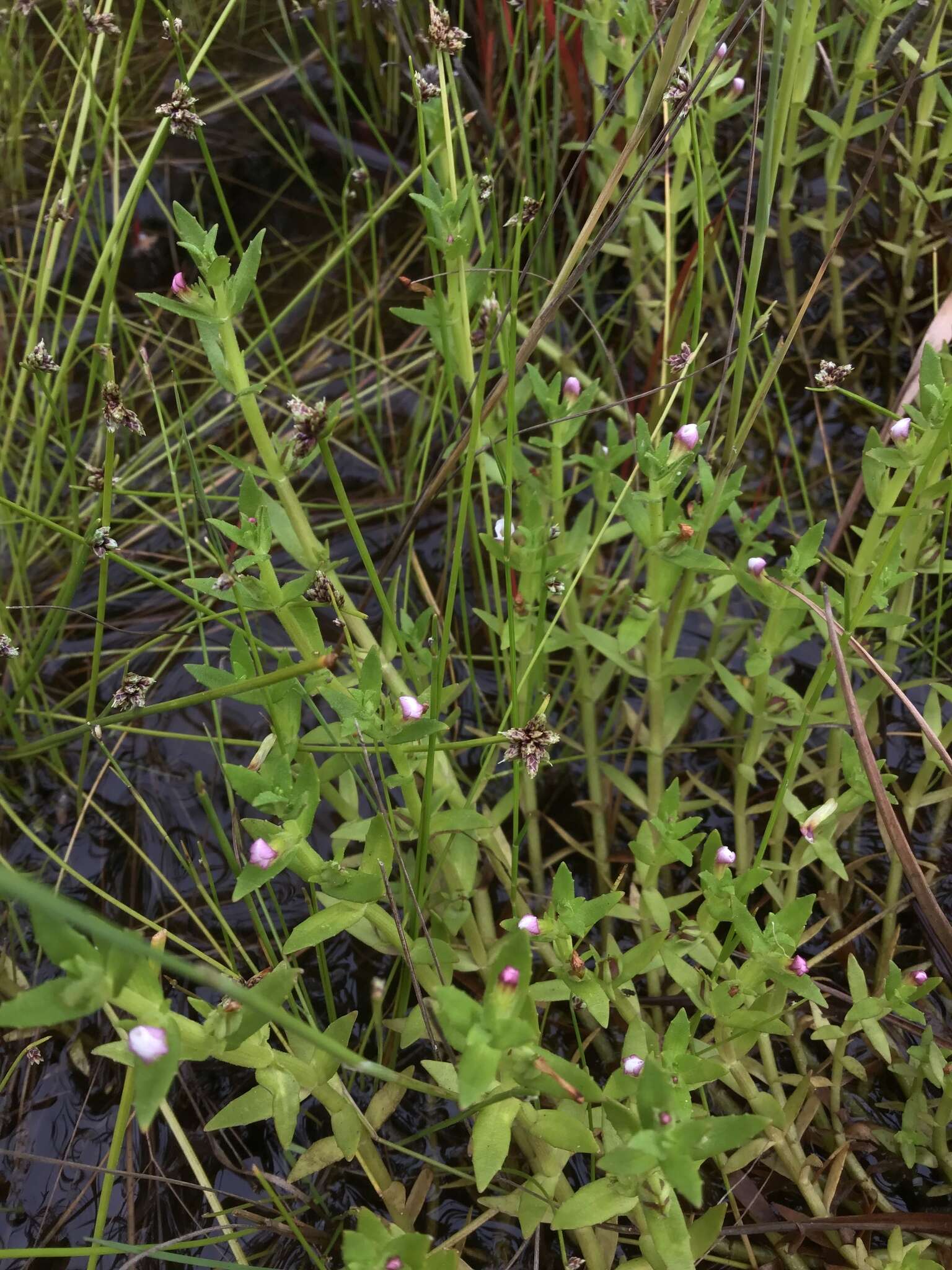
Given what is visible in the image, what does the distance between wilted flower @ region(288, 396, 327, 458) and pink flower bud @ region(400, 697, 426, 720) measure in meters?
0.38

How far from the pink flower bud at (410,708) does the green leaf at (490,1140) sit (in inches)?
20.6

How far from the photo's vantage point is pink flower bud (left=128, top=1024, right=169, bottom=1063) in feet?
3.18

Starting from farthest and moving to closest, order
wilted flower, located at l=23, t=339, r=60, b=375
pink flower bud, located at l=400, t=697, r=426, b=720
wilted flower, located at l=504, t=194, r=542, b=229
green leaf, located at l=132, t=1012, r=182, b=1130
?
wilted flower, located at l=23, t=339, r=60, b=375 < wilted flower, located at l=504, t=194, r=542, b=229 < pink flower bud, located at l=400, t=697, r=426, b=720 < green leaf, located at l=132, t=1012, r=182, b=1130

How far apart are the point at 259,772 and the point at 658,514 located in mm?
795

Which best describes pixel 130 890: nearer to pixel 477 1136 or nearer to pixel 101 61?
pixel 477 1136

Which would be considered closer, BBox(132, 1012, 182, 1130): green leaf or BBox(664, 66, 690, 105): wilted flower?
BBox(132, 1012, 182, 1130): green leaf

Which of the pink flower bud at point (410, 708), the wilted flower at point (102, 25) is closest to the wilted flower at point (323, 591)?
the pink flower bud at point (410, 708)

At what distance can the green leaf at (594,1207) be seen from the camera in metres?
1.28

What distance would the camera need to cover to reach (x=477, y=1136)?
126 centimetres

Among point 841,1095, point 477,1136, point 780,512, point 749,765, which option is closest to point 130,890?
point 477,1136

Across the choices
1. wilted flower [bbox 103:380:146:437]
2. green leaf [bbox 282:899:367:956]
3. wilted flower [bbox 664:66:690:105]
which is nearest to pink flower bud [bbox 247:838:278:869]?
green leaf [bbox 282:899:367:956]

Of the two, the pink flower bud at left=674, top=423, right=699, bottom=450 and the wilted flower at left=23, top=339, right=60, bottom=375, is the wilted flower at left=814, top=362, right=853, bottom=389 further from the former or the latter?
the wilted flower at left=23, top=339, right=60, bottom=375

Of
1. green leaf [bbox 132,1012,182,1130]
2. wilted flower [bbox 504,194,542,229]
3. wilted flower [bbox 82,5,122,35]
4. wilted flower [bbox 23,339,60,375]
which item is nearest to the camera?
green leaf [bbox 132,1012,182,1130]

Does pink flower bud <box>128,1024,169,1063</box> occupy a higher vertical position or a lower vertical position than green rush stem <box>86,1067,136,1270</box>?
higher
